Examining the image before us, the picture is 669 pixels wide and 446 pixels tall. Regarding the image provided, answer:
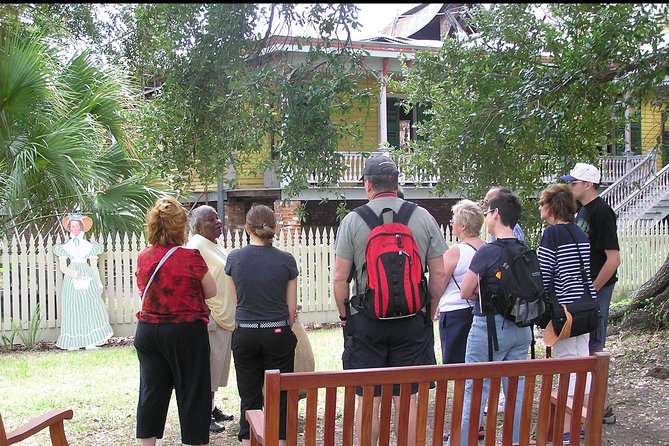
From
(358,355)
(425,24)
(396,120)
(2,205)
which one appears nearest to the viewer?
(358,355)

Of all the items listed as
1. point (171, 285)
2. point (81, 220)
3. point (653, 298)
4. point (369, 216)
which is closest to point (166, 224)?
point (171, 285)

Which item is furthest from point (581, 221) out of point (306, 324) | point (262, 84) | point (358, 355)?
point (306, 324)

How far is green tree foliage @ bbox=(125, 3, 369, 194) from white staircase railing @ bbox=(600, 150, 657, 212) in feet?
53.8

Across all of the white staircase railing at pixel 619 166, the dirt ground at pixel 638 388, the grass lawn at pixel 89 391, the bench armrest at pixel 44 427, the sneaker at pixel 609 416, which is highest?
the white staircase railing at pixel 619 166

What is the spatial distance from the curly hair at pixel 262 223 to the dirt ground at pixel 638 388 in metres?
2.74

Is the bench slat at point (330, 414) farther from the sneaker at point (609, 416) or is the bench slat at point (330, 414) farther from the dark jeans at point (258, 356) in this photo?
the sneaker at point (609, 416)

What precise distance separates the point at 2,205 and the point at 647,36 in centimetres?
768

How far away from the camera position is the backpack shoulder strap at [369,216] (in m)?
4.16

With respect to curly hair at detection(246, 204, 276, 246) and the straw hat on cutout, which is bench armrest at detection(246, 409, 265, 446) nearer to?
curly hair at detection(246, 204, 276, 246)

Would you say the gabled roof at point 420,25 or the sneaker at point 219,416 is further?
the gabled roof at point 420,25

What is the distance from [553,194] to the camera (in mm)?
4828

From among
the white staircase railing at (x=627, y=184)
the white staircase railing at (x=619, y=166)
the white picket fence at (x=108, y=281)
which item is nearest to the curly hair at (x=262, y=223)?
the white picket fence at (x=108, y=281)

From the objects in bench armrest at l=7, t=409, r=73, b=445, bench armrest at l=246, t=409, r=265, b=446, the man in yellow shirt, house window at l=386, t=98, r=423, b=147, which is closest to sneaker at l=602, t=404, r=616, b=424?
the man in yellow shirt

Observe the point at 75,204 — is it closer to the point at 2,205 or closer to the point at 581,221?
the point at 2,205
